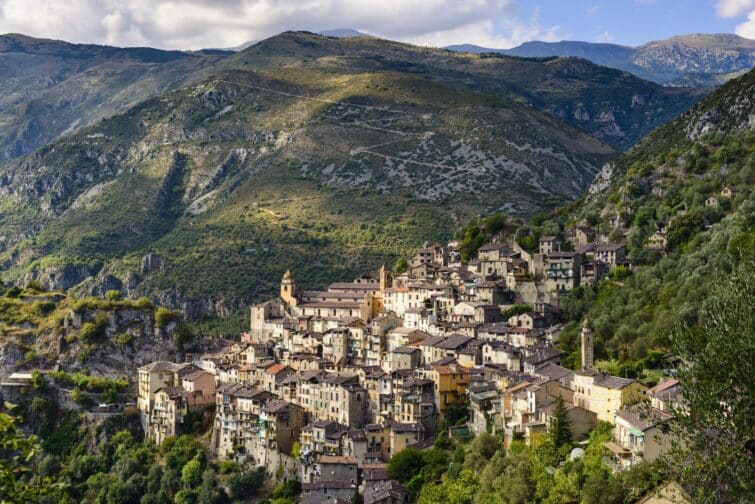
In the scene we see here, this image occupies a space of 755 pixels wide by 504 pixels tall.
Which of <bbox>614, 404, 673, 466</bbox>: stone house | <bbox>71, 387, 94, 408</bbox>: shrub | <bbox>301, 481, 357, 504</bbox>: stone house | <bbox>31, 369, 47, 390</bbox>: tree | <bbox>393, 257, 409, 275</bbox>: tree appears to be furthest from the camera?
<bbox>393, 257, 409, 275</bbox>: tree

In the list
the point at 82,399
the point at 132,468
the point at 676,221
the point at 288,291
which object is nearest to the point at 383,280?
the point at 288,291

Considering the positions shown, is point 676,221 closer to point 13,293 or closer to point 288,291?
point 288,291

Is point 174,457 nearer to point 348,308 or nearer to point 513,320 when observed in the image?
point 348,308

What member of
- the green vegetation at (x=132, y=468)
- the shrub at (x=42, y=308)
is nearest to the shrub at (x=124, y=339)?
the green vegetation at (x=132, y=468)

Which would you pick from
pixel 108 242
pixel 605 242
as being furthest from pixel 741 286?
pixel 108 242

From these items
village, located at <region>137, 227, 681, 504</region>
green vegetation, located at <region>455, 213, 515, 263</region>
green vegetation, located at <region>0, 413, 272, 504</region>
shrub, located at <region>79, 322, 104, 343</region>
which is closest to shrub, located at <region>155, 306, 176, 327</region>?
village, located at <region>137, 227, 681, 504</region>

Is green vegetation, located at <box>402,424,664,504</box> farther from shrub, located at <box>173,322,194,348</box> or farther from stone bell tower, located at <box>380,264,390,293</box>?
shrub, located at <box>173,322,194,348</box>

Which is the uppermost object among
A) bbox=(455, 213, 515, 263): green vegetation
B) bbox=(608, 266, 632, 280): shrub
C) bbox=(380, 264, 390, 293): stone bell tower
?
bbox=(455, 213, 515, 263): green vegetation
